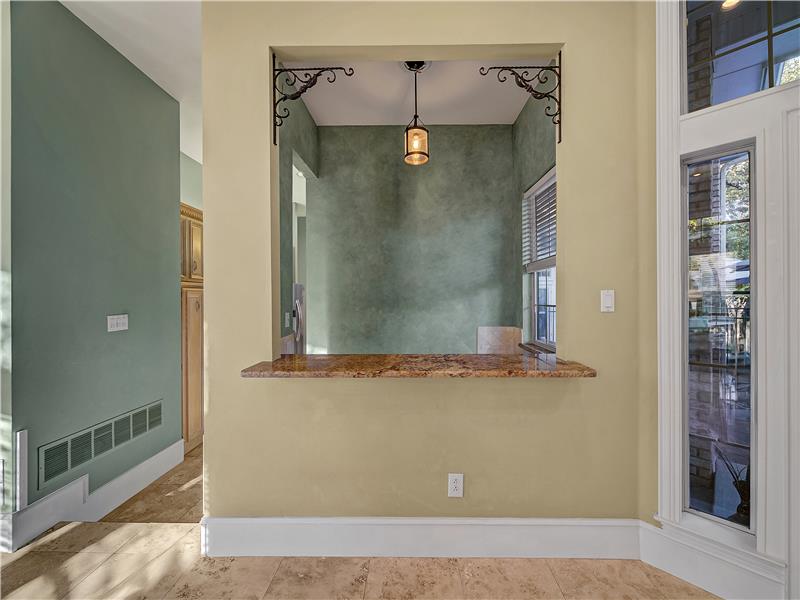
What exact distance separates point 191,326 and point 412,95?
289 centimetres

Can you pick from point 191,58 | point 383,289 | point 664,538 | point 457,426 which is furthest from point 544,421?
point 191,58

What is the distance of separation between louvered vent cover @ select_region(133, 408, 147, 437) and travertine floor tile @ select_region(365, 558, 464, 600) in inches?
79.8

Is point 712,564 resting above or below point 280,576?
above

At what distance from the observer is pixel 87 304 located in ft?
8.22

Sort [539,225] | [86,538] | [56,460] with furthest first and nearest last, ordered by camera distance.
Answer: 1. [539,225]
2. [56,460]
3. [86,538]

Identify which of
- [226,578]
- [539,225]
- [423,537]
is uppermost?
[539,225]

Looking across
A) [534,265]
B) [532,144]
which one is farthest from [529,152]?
[534,265]

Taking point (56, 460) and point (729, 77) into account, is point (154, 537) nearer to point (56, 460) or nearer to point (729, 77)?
point (56, 460)

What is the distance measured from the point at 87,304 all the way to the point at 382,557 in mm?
2288

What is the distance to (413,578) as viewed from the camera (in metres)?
1.84

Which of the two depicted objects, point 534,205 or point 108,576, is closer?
point 108,576

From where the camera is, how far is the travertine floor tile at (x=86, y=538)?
204cm

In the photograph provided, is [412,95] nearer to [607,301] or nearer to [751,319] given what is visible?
[607,301]

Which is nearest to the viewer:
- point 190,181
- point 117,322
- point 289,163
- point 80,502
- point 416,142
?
point 80,502
